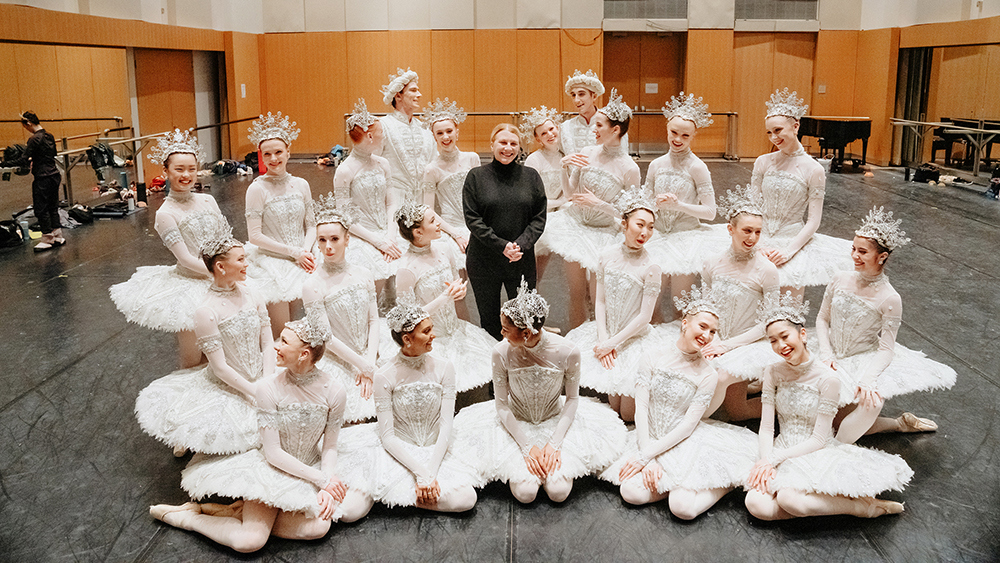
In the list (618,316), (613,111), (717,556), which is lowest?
(717,556)

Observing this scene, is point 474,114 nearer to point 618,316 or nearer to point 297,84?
point 297,84

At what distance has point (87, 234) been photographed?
28.7 feet

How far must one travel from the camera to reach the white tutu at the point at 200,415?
11.0ft

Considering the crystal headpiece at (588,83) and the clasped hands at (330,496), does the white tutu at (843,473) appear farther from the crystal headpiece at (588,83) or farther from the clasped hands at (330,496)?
the crystal headpiece at (588,83)

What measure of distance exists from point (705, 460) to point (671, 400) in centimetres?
29

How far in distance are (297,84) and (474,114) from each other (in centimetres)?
357

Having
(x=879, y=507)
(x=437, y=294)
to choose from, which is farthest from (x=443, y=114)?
(x=879, y=507)

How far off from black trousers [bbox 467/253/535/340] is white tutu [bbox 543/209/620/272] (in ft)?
1.29

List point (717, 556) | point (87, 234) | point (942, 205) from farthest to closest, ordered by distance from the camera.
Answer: point (942, 205)
point (87, 234)
point (717, 556)

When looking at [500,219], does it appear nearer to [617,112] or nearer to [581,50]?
[617,112]

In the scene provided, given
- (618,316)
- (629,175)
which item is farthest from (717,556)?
(629,175)

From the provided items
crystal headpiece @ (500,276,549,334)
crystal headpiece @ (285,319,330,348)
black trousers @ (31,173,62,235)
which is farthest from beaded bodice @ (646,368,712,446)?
black trousers @ (31,173,62,235)

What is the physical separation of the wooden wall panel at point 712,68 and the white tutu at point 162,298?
12298 millimetres

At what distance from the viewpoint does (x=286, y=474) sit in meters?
3.15
